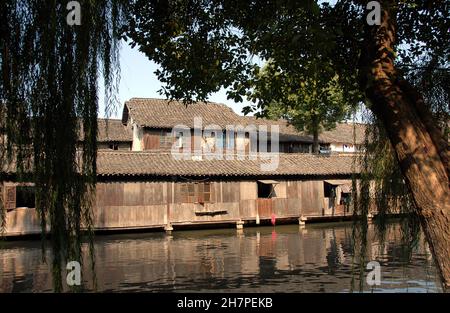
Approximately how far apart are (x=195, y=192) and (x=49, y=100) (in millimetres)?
25212

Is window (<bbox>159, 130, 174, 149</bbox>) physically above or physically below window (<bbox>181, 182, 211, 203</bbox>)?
above

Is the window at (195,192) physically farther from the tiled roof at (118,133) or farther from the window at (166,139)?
the tiled roof at (118,133)

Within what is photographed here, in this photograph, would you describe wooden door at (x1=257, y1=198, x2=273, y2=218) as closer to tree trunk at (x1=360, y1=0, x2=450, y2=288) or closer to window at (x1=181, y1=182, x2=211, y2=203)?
window at (x1=181, y1=182, x2=211, y2=203)

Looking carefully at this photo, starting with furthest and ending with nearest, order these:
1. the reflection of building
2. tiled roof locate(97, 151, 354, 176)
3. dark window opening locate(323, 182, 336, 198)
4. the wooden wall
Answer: dark window opening locate(323, 182, 336, 198), tiled roof locate(97, 151, 354, 176), the reflection of building, the wooden wall

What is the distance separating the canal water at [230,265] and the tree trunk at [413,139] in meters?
2.44

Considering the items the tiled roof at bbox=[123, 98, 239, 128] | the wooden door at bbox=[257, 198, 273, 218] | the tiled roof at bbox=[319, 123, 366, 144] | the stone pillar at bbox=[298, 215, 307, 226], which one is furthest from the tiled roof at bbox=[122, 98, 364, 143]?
the wooden door at bbox=[257, 198, 273, 218]

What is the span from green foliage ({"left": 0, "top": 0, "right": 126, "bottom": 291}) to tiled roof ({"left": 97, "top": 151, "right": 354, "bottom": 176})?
22317mm

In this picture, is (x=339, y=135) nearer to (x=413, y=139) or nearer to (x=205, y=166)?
(x=205, y=166)

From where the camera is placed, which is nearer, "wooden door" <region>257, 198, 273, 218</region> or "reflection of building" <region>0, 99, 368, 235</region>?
"reflection of building" <region>0, 99, 368, 235</region>

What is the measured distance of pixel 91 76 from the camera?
152 inches

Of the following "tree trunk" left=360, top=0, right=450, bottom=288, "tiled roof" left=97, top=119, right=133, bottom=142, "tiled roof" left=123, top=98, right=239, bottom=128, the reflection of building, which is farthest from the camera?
"tiled roof" left=97, top=119, right=133, bottom=142

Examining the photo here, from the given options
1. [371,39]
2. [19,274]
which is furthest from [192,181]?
[371,39]

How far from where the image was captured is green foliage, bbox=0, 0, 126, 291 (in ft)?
12.0
